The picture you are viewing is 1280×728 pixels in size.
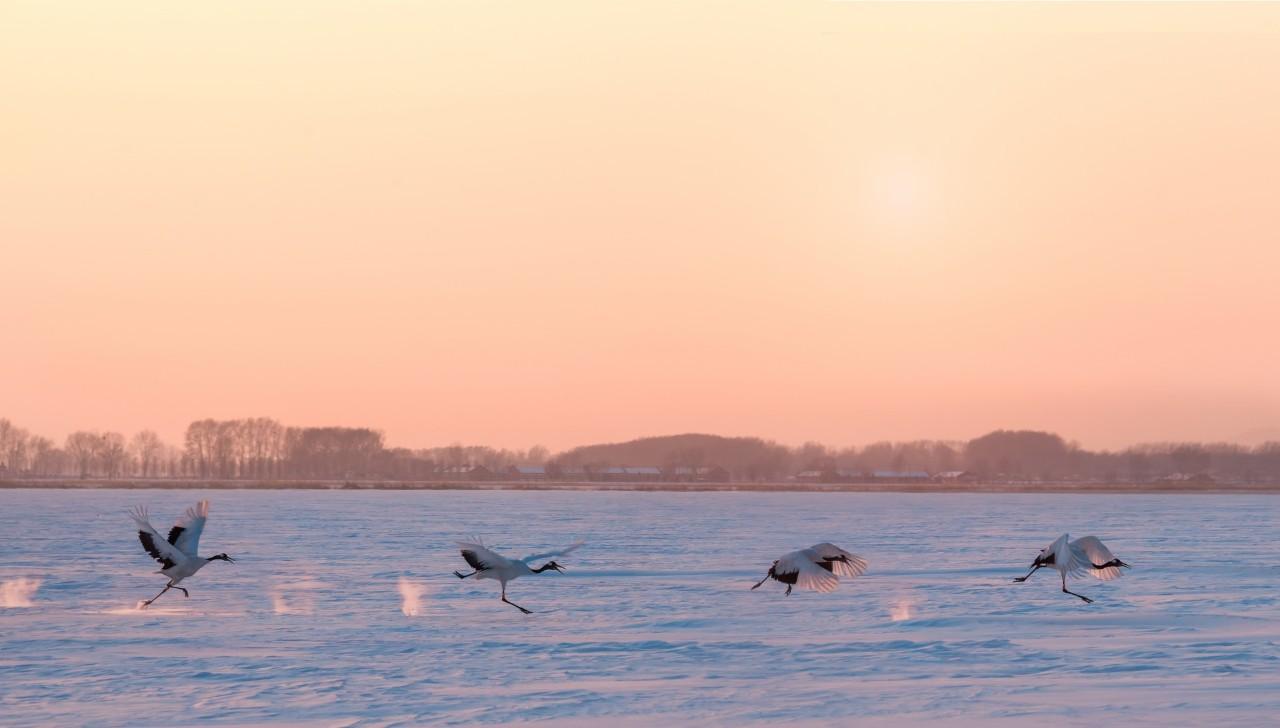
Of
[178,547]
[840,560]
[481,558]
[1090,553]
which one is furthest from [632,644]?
[1090,553]

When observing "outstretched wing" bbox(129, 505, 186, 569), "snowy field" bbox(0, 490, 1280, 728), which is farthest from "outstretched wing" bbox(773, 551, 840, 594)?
"outstretched wing" bbox(129, 505, 186, 569)

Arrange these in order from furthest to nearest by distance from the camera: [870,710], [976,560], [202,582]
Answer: [976,560] < [202,582] < [870,710]

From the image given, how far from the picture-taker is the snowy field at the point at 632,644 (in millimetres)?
15867

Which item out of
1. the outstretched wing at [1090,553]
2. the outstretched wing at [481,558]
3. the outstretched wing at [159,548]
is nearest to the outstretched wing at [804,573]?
the outstretched wing at [1090,553]

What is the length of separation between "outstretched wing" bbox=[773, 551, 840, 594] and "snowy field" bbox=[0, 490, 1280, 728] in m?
0.46

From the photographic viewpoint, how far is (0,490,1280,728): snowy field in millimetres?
15867

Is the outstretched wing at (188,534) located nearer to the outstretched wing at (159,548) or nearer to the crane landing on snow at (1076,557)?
the outstretched wing at (159,548)

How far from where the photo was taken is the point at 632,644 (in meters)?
20.9

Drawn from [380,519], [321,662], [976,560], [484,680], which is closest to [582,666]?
[484,680]

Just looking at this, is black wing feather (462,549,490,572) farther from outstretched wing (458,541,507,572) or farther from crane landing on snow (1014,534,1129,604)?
crane landing on snow (1014,534,1129,604)

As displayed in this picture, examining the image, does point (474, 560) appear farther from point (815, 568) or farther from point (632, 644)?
point (815, 568)

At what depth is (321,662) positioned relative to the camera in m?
19.0

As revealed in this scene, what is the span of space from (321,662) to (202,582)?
1310cm

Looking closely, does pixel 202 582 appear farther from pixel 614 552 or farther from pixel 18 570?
pixel 614 552
